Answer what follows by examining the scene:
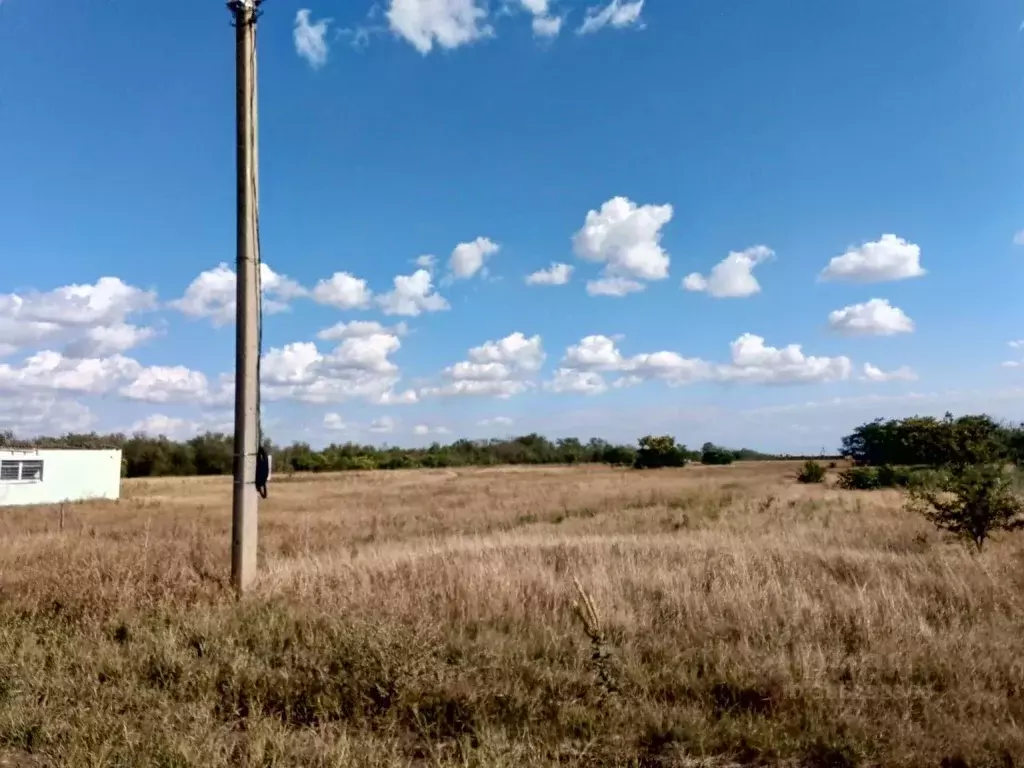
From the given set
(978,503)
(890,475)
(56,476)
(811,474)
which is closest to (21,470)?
(56,476)

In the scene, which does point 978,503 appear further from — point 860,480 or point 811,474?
point 811,474

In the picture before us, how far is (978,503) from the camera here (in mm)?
13055

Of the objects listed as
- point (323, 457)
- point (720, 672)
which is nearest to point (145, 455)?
point (323, 457)

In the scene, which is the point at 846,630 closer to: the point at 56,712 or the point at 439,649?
the point at 439,649

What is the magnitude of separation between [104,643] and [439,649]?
8.63 ft

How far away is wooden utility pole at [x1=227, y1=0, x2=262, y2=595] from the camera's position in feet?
23.3

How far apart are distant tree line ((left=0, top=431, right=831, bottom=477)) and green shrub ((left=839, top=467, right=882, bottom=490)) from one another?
40952mm

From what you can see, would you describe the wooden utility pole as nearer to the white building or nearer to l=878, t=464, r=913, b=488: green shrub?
the white building

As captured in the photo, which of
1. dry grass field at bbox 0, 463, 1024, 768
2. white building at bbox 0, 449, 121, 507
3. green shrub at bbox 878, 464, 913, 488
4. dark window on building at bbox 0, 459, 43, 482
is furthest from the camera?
green shrub at bbox 878, 464, 913, 488

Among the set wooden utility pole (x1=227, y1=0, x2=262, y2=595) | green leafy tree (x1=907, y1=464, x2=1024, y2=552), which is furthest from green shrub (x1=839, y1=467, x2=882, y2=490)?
wooden utility pole (x1=227, y1=0, x2=262, y2=595)

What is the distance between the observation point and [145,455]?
92875 millimetres

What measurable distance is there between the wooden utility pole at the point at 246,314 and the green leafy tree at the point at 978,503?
469 inches

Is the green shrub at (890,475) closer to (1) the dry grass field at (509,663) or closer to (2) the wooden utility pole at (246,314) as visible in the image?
(1) the dry grass field at (509,663)

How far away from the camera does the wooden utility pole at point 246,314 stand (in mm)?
7094
